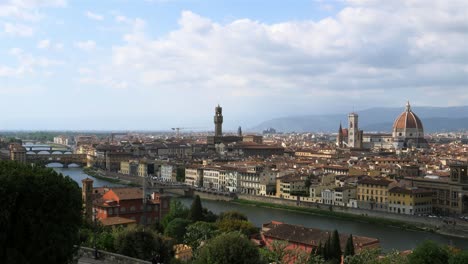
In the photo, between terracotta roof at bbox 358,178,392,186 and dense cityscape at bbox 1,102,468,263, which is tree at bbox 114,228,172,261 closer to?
dense cityscape at bbox 1,102,468,263

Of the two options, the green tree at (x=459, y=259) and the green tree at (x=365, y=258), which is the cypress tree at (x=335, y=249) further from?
→ the green tree at (x=459, y=259)

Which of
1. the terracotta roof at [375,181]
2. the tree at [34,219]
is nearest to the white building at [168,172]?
the terracotta roof at [375,181]

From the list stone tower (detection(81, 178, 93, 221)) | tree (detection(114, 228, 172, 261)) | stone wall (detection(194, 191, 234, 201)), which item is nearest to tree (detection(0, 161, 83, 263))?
tree (detection(114, 228, 172, 261))

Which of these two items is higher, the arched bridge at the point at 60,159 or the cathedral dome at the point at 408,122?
the cathedral dome at the point at 408,122

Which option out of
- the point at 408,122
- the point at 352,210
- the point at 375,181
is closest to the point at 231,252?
the point at 352,210

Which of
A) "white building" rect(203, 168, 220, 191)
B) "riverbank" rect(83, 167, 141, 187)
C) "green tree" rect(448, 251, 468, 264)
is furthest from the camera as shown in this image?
"riverbank" rect(83, 167, 141, 187)

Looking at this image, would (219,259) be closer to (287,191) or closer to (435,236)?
(435,236)

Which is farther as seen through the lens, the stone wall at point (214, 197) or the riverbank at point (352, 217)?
the stone wall at point (214, 197)
